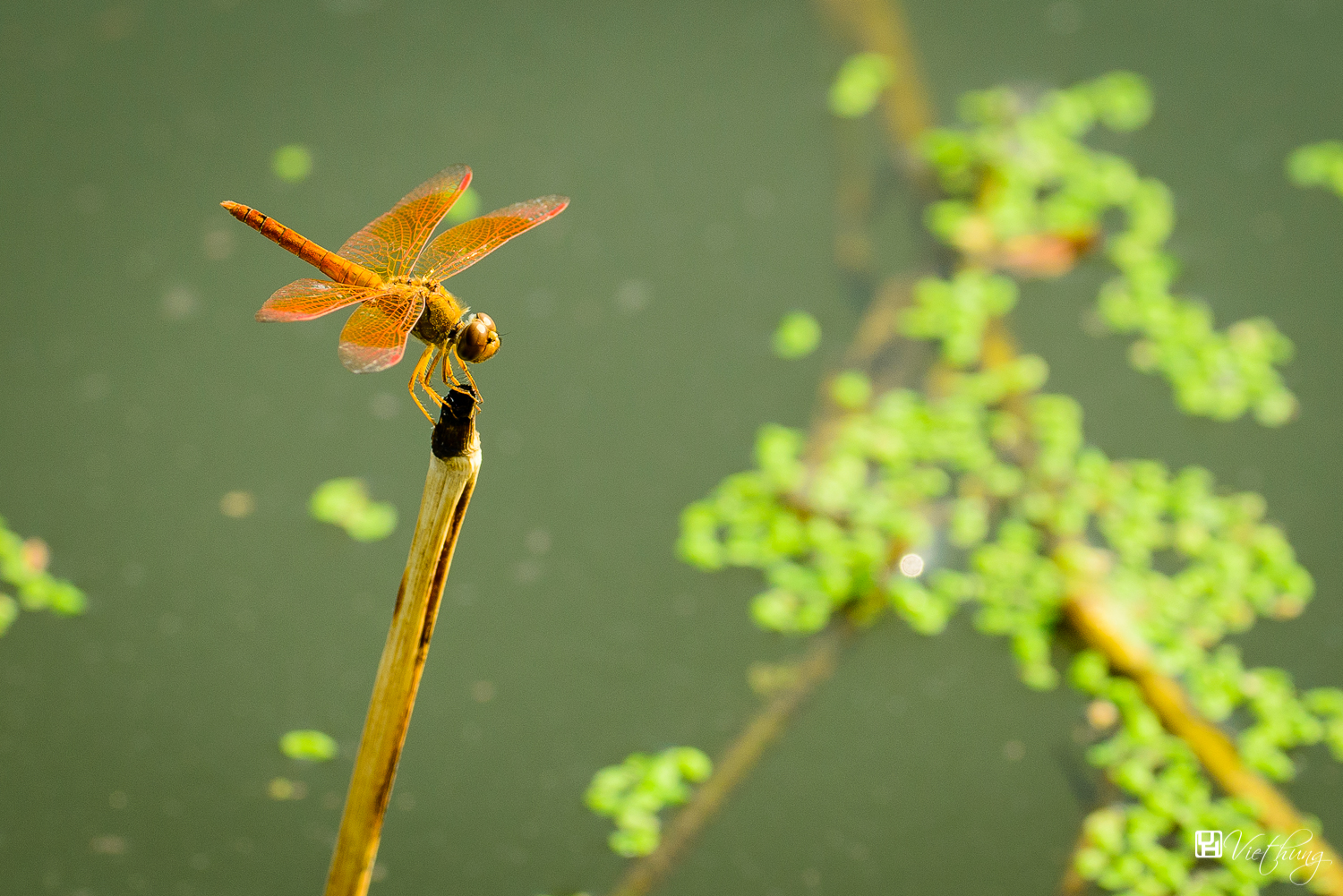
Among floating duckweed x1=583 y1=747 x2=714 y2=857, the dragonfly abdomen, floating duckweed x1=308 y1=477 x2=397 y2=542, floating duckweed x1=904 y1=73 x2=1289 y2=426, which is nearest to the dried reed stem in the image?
the dragonfly abdomen

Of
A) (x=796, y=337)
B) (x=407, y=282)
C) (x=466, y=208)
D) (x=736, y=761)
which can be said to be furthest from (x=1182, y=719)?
(x=466, y=208)

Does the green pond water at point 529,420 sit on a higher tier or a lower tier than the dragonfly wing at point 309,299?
higher

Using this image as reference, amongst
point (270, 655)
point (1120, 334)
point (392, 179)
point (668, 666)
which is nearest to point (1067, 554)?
point (1120, 334)

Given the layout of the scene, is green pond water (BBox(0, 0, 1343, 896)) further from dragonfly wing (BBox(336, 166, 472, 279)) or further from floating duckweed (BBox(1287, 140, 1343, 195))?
dragonfly wing (BBox(336, 166, 472, 279))

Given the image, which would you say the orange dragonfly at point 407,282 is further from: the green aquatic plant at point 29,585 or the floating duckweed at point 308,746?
the green aquatic plant at point 29,585

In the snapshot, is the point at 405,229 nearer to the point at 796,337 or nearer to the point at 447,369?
the point at 447,369

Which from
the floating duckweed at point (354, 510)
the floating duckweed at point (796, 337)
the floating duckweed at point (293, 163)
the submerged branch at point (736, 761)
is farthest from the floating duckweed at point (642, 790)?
the floating duckweed at point (293, 163)
